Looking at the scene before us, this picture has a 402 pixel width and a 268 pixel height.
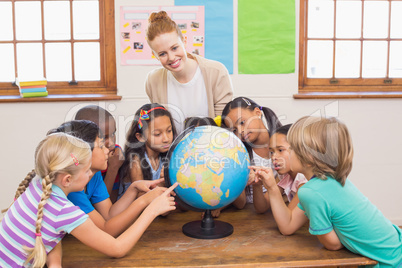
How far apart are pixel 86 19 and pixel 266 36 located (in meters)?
1.85

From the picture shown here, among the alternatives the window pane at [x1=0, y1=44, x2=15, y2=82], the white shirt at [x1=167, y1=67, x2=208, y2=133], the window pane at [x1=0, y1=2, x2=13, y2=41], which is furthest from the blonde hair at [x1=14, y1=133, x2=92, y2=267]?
the window pane at [x1=0, y1=2, x2=13, y2=41]

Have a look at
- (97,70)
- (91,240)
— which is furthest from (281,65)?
(91,240)

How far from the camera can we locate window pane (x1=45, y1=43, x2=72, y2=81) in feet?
13.0

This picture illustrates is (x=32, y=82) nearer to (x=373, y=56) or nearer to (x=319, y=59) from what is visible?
(x=319, y=59)

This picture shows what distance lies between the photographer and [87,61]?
3.98m

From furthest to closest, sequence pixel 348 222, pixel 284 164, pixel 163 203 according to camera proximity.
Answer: pixel 284 164 → pixel 163 203 → pixel 348 222

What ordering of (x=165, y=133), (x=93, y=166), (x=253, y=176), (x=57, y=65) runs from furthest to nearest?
(x=57, y=65) → (x=165, y=133) → (x=253, y=176) → (x=93, y=166)

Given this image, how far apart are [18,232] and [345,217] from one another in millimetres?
1292

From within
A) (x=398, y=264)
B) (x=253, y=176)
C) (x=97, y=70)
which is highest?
(x=97, y=70)

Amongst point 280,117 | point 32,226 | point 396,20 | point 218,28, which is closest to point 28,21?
point 218,28

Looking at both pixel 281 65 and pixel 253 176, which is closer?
pixel 253 176

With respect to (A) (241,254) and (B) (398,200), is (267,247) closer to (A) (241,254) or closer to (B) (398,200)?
(A) (241,254)

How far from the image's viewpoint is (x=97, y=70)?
3.99m

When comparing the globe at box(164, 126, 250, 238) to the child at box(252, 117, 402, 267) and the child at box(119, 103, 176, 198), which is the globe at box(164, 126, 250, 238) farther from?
the child at box(119, 103, 176, 198)
